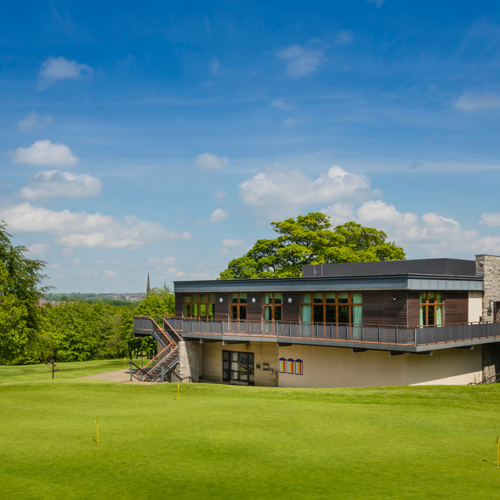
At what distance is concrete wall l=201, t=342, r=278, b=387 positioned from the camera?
30.1 meters

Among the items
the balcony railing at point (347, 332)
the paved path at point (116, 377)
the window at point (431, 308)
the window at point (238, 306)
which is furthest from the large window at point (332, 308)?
the paved path at point (116, 377)

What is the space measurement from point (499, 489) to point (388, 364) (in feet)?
52.4

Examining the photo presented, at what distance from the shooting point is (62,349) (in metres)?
69.5

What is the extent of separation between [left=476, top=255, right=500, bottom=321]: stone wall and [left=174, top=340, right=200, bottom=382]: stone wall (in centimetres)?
1805

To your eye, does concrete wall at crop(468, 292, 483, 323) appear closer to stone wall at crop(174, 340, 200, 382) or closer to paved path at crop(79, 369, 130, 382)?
stone wall at crop(174, 340, 200, 382)

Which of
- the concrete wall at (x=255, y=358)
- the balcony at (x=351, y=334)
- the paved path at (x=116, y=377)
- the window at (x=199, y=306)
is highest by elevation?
the window at (x=199, y=306)

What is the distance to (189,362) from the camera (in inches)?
1297

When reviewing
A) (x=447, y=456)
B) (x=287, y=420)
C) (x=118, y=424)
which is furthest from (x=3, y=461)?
(x=447, y=456)

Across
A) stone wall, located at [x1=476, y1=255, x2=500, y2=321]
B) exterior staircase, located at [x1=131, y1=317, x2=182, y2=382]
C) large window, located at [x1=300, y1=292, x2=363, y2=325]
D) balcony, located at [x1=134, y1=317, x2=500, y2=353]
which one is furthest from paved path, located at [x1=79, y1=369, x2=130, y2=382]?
stone wall, located at [x1=476, y1=255, x2=500, y2=321]

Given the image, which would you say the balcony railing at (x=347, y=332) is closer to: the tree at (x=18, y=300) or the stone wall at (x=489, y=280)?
the stone wall at (x=489, y=280)

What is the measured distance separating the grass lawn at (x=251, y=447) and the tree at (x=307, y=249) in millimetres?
32255

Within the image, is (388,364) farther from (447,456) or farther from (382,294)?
(447,456)

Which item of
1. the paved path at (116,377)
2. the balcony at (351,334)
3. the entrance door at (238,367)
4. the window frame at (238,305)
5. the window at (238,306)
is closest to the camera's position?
the balcony at (351,334)

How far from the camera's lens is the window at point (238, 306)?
3100 centimetres
